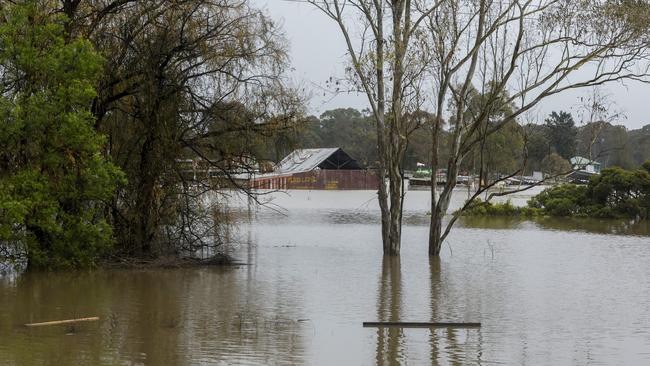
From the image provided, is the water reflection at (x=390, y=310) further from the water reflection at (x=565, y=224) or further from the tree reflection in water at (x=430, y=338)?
the water reflection at (x=565, y=224)

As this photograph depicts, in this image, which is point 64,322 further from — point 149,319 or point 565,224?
point 565,224

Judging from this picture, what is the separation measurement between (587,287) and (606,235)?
1439 centimetres

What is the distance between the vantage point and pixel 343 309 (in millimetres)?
15070

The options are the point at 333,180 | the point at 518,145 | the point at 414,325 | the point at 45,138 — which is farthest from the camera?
the point at 333,180

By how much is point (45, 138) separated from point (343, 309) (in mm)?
7098

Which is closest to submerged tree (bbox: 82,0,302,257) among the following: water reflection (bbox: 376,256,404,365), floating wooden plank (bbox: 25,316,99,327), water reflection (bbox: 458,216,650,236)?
water reflection (bbox: 376,256,404,365)

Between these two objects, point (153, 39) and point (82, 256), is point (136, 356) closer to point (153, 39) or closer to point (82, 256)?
point (82, 256)

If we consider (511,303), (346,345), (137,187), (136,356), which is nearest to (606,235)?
(511,303)

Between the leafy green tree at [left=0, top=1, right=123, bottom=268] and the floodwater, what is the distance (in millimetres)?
987

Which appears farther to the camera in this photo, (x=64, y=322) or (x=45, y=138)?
(x=45, y=138)

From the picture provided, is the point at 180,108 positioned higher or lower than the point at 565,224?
higher

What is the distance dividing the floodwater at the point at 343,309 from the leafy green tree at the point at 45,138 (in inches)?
38.8

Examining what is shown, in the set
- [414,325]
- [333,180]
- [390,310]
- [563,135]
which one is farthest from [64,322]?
[563,135]

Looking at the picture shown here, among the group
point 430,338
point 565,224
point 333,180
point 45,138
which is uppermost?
point 333,180
